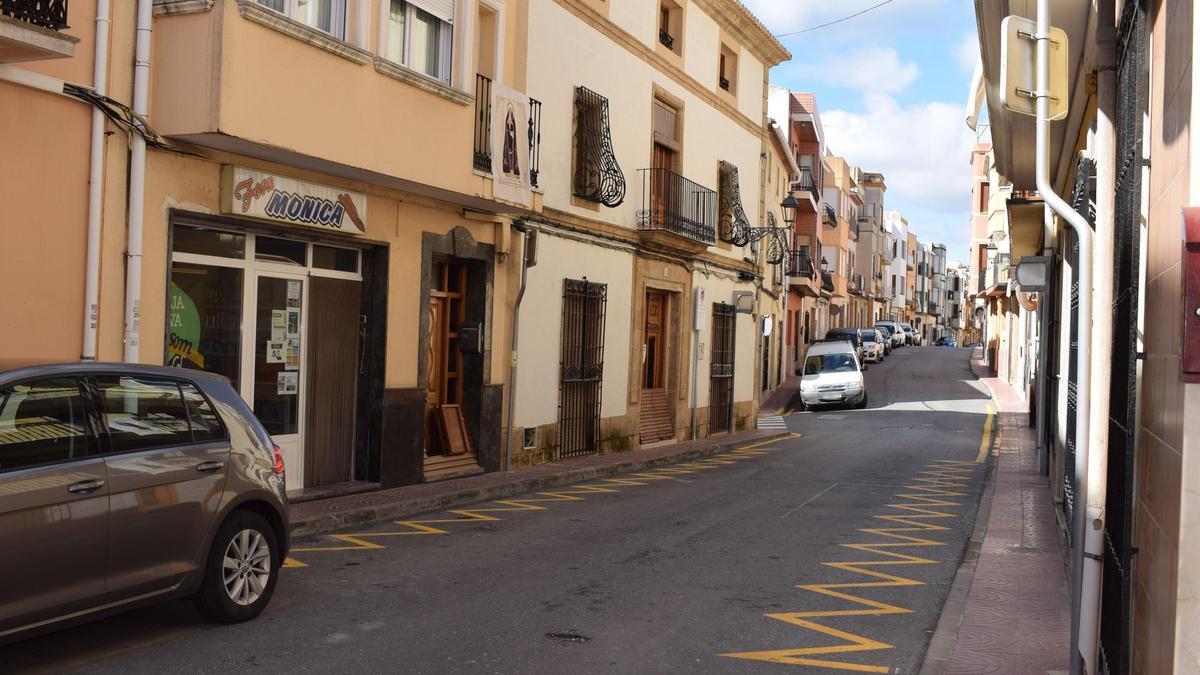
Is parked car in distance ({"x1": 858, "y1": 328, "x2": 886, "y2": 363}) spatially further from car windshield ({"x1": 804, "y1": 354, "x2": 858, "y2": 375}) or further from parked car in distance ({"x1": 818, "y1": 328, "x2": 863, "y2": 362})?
car windshield ({"x1": 804, "y1": 354, "x2": 858, "y2": 375})

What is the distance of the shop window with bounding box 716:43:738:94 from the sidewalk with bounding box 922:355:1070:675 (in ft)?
41.5

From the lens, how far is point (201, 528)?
646 centimetres

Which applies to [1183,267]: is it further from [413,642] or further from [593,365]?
[593,365]

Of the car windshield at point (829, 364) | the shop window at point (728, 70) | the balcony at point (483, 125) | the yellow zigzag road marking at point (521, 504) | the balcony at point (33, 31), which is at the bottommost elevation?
the yellow zigzag road marking at point (521, 504)

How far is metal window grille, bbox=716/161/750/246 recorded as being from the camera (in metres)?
24.5

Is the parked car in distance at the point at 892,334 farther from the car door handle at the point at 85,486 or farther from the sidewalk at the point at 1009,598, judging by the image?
the car door handle at the point at 85,486

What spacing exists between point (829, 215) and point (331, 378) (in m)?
51.5

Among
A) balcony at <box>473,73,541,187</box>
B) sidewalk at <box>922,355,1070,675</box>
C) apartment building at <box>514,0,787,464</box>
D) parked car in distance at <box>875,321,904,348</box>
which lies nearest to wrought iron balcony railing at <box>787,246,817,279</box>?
parked car in distance at <box>875,321,904,348</box>

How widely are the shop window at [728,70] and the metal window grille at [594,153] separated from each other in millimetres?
7076

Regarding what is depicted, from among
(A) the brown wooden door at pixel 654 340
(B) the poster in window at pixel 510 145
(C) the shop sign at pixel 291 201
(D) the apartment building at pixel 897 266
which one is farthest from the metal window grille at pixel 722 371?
(D) the apartment building at pixel 897 266

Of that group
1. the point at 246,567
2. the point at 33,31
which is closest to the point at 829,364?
the point at 33,31

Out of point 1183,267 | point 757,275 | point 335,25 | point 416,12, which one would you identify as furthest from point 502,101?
point 757,275

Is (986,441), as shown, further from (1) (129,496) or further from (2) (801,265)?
(2) (801,265)

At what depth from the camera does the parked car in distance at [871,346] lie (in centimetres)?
5453
